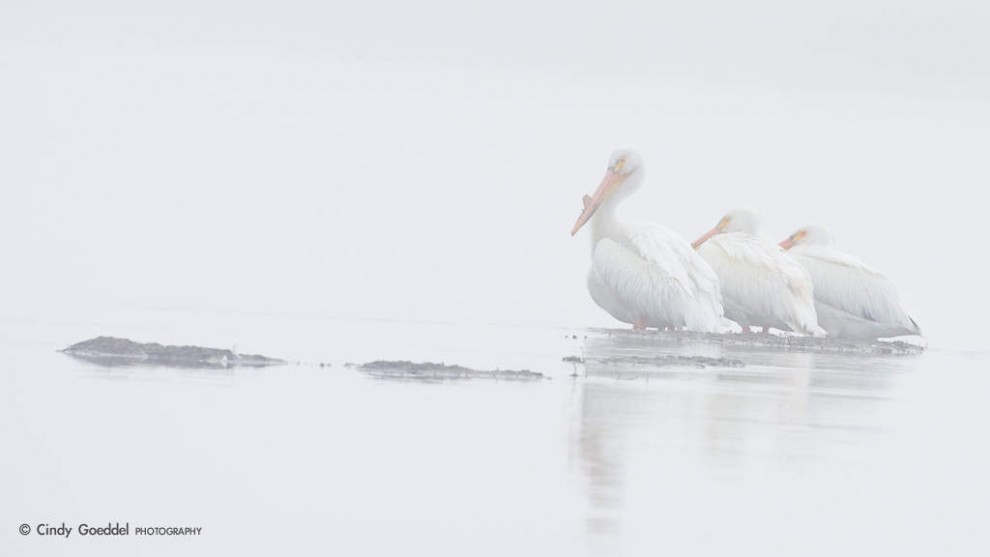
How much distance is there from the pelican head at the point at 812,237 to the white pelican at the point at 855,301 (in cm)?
184

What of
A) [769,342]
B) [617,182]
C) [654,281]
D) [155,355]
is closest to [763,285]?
Result: [654,281]

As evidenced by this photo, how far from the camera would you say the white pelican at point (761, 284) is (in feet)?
56.1

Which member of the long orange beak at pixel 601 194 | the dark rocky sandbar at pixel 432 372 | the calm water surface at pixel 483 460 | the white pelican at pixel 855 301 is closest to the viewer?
the calm water surface at pixel 483 460

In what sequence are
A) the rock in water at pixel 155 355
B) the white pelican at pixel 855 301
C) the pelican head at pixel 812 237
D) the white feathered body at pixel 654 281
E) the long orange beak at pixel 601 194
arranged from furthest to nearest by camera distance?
1. the pelican head at pixel 812 237
2. the long orange beak at pixel 601 194
3. the white pelican at pixel 855 301
4. the white feathered body at pixel 654 281
5. the rock in water at pixel 155 355

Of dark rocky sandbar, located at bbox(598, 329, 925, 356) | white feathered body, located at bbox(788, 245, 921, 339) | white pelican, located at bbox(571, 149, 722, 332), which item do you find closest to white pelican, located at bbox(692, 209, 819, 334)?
dark rocky sandbar, located at bbox(598, 329, 925, 356)

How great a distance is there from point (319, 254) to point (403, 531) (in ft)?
56.1

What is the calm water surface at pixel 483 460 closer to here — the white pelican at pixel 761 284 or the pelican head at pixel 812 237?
the white pelican at pixel 761 284

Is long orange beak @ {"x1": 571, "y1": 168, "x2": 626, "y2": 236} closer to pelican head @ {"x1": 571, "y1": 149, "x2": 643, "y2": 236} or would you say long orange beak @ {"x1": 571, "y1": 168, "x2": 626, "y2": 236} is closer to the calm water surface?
pelican head @ {"x1": 571, "y1": 149, "x2": 643, "y2": 236}

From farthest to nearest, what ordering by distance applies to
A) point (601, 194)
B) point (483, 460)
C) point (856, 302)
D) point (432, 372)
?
point (601, 194)
point (856, 302)
point (432, 372)
point (483, 460)

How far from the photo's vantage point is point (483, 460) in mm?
8617

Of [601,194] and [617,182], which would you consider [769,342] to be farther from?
[617,182]

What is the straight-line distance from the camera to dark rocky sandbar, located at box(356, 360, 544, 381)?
37.3 feet

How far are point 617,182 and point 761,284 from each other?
2.49m

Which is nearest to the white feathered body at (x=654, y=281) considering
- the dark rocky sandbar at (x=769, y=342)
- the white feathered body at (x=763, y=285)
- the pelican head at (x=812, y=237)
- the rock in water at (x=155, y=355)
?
the dark rocky sandbar at (x=769, y=342)
